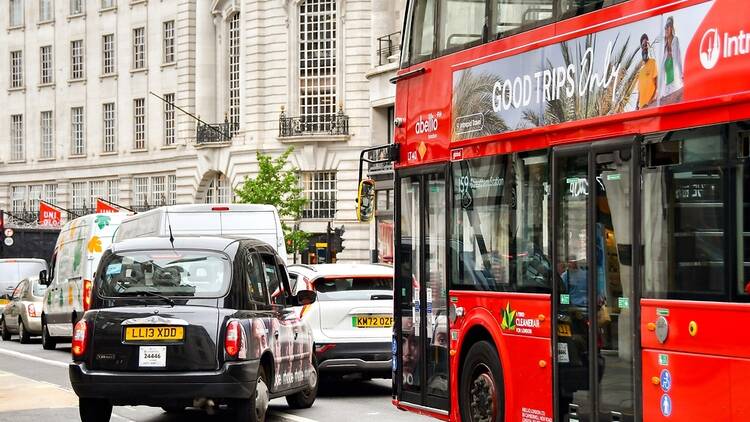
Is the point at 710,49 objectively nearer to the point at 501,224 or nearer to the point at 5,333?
the point at 501,224

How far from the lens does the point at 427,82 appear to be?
1430 centimetres

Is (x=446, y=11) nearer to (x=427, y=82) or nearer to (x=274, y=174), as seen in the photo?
(x=427, y=82)

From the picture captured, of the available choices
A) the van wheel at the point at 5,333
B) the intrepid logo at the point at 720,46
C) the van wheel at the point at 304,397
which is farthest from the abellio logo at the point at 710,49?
the van wheel at the point at 5,333

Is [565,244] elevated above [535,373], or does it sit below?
above

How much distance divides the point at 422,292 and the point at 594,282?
353cm

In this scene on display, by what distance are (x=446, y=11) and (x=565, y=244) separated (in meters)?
3.31

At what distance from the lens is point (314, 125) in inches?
2511

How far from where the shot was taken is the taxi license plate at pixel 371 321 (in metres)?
18.9

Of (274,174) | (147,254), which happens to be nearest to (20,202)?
(274,174)

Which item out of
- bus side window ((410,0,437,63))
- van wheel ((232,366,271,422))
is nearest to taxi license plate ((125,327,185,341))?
van wheel ((232,366,271,422))

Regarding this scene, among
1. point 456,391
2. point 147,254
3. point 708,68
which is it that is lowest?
point 456,391

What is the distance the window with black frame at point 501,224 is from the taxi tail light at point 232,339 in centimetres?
198

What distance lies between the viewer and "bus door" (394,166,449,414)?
13922 millimetres

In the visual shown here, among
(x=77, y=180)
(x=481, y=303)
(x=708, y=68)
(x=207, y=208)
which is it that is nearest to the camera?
(x=708, y=68)
